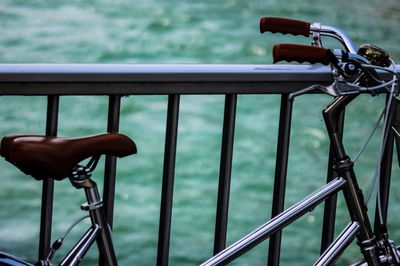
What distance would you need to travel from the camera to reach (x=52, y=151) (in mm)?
1586

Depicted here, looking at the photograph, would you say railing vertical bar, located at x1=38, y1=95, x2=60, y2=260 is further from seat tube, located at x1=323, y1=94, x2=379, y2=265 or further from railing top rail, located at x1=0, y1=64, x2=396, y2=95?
seat tube, located at x1=323, y1=94, x2=379, y2=265

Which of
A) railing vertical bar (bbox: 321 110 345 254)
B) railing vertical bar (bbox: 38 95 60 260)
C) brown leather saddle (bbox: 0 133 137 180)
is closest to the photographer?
brown leather saddle (bbox: 0 133 137 180)

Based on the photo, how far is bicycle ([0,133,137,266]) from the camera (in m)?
1.58

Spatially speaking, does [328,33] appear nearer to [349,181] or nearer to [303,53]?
[303,53]

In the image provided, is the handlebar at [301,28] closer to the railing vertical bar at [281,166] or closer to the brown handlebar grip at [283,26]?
the brown handlebar grip at [283,26]

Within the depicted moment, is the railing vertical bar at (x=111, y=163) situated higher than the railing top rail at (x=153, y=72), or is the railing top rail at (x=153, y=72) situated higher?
the railing top rail at (x=153, y=72)

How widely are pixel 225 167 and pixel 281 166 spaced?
5.2 inches

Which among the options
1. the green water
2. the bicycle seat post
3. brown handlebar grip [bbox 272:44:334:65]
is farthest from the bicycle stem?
the green water

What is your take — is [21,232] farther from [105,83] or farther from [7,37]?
[7,37]

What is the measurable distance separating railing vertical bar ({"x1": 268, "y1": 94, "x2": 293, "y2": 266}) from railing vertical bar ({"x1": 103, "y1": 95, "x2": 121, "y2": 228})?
36 cm

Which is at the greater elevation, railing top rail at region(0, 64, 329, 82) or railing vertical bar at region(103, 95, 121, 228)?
railing top rail at region(0, 64, 329, 82)

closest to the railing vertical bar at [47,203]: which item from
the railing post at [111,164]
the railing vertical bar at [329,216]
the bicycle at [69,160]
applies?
the railing post at [111,164]

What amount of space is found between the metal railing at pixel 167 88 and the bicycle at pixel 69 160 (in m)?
0.30

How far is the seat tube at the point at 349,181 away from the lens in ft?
5.89
